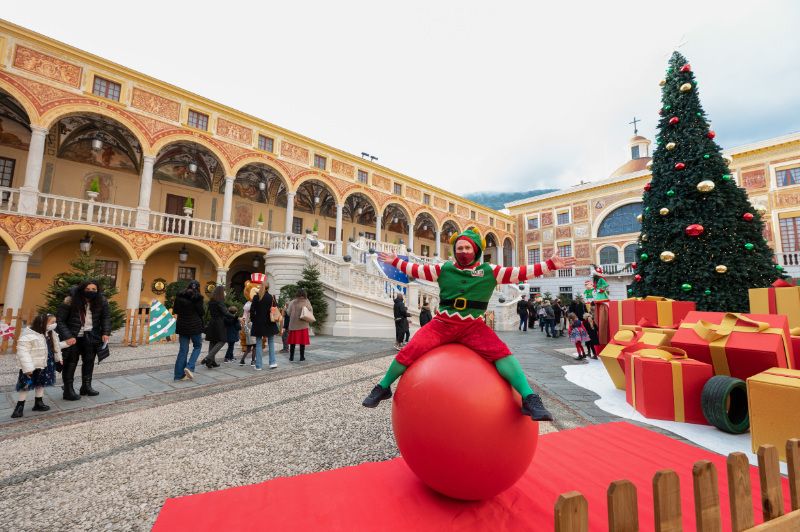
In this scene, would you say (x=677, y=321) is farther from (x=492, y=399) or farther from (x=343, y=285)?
(x=343, y=285)

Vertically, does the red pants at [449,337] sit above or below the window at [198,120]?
below

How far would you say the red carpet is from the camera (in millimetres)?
1935

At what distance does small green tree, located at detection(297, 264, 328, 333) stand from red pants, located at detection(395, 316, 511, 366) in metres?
11.0

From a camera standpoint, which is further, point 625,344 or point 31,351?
point 625,344

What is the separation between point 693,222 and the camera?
7.07m

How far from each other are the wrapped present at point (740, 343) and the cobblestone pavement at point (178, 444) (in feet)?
4.68

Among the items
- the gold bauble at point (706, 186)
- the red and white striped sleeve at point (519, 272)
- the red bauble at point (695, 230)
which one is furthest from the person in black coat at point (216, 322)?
the gold bauble at point (706, 186)

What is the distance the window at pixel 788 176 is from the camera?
20.9 metres

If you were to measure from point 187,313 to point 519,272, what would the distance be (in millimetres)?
5613

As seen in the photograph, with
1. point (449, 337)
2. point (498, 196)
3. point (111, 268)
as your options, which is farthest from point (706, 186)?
point (498, 196)

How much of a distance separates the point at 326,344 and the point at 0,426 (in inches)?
275

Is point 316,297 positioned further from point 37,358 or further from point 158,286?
point 158,286

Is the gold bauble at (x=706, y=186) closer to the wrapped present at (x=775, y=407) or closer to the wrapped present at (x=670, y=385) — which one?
the wrapped present at (x=670, y=385)

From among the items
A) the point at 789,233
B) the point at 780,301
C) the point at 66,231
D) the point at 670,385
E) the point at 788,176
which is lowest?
the point at 670,385
